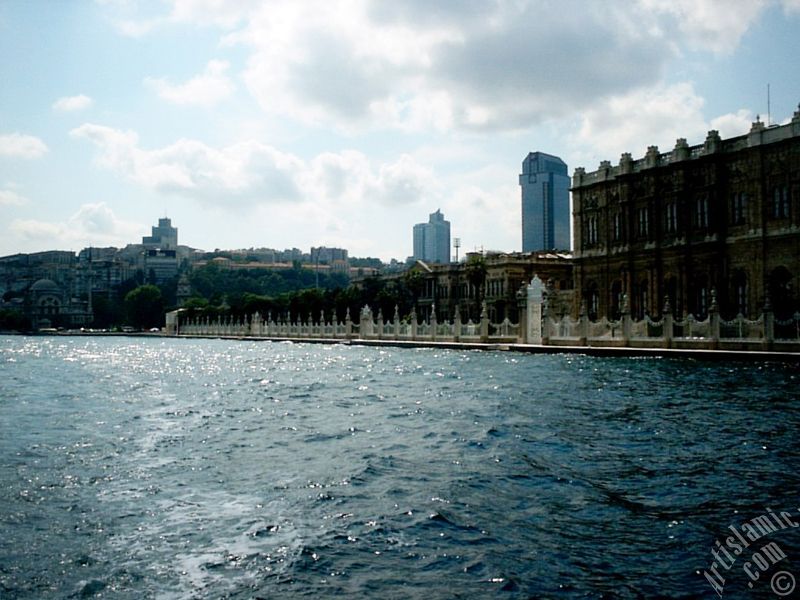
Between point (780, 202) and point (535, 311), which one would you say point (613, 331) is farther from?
point (780, 202)

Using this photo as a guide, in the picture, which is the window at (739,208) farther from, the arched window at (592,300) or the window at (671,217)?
the arched window at (592,300)

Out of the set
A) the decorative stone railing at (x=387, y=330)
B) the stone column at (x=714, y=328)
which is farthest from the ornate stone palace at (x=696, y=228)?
the decorative stone railing at (x=387, y=330)

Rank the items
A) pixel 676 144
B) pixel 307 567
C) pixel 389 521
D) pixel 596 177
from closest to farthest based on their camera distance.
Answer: pixel 307 567
pixel 389 521
pixel 676 144
pixel 596 177

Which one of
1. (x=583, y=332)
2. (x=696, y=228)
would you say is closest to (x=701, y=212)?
(x=696, y=228)

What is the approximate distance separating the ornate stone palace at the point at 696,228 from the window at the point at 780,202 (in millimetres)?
63

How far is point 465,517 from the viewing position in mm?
10273

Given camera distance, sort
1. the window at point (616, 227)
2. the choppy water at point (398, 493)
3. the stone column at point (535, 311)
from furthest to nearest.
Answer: the window at point (616, 227), the stone column at point (535, 311), the choppy water at point (398, 493)

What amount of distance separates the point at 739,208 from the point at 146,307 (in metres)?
150

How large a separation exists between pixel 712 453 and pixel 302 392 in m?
16.2

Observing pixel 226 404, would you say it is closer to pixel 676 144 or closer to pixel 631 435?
pixel 631 435

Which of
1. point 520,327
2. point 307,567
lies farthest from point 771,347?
point 307,567

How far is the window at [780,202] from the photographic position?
4997 cm

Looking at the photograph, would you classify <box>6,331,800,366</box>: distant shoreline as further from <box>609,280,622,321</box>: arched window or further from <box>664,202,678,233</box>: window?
<box>664,202,678,233</box>: window

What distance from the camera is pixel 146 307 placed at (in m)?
180
